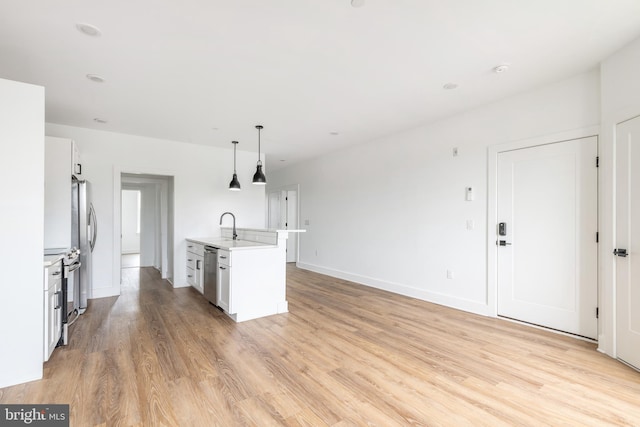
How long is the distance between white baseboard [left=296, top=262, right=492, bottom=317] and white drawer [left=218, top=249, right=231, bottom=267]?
278 cm

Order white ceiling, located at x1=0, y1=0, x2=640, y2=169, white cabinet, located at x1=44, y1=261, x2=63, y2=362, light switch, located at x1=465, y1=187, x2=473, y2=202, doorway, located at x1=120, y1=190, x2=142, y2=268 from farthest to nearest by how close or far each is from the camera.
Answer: doorway, located at x1=120, y1=190, x2=142, y2=268 < light switch, located at x1=465, y1=187, x2=473, y2=202 < white cabinet, located at x1=44, y1=261, x2=63, y2=362 < white ceiling, located at x1=0, y1=0, x2=640, y2=169

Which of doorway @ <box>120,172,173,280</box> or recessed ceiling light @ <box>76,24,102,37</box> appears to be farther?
doorway @ <box>120,172,173,280</box>

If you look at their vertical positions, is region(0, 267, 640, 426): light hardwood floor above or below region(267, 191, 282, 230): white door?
below

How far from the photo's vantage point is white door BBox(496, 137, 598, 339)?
120 inches

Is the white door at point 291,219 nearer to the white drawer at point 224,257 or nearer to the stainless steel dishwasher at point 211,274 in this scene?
the stainless steel dishwasher at point 211,274

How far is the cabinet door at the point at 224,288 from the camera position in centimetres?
363

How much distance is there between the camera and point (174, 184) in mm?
5508

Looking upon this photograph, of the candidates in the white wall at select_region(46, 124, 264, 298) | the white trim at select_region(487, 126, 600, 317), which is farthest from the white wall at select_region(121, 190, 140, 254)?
the white trim at select_region(487, 126, 600, 317)

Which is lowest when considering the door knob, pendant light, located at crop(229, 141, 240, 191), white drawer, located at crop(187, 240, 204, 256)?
white drawer, located at crop(187, 240, 204, 256)

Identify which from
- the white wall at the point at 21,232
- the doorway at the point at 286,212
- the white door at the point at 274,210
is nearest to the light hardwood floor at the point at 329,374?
the white wall at the point at 21,232

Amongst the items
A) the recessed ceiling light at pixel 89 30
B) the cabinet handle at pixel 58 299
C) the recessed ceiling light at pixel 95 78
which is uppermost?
the recessed ceiling light at pixel 89 30

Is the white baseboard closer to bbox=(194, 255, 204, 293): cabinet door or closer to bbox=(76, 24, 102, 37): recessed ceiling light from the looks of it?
bbox=(194, 255, 204, 293): cabinet door

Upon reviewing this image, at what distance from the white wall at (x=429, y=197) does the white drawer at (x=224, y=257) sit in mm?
2741

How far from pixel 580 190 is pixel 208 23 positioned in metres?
3.78
